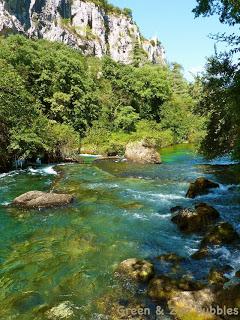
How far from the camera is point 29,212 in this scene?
19312 mm

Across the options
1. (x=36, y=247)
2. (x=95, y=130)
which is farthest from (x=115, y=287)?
(x=95, y=130)

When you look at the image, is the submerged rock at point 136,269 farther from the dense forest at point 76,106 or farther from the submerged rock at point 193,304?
the dense forest at point 76,106

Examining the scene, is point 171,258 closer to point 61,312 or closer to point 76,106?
point 61,312

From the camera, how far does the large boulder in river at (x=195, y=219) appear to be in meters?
16.5

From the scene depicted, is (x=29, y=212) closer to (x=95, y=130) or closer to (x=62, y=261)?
(x=62, y=261)

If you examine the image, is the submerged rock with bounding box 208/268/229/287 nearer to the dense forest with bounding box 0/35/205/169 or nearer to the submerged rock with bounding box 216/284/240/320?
the submerged rock with bounding box 216/284/240/320

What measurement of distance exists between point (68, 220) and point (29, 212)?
2.68 metres

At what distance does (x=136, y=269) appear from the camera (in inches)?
470

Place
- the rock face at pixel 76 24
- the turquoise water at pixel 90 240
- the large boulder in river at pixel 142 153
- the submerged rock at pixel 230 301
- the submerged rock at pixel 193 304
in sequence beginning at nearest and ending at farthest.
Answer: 1. the submerged rock at pixel 230 301
2. the submerged rock at pixel 193 304
3. the turquoise water at pixel 90 240
4. the large boulder in river at pixel 142 153
5. the rock face at pixel 76 24

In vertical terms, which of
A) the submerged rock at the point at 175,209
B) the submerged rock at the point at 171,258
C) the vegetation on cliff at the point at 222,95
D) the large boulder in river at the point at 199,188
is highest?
the vegetation on cliff at the point at 222,95

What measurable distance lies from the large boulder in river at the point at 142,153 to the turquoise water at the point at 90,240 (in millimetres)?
11948

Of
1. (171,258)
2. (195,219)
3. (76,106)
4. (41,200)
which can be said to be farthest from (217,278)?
(76,106)

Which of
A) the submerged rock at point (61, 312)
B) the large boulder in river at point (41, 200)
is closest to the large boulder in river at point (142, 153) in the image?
the large boulder in river at point (41, 200)

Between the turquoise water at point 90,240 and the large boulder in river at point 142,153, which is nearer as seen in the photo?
the turquoise water at point 90,240
